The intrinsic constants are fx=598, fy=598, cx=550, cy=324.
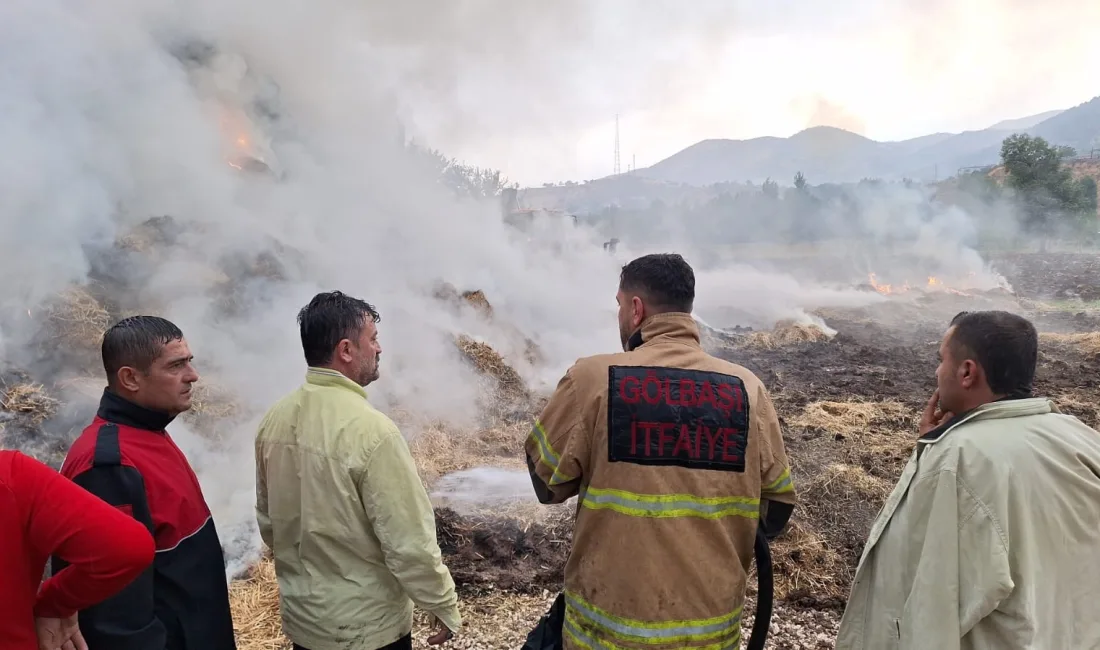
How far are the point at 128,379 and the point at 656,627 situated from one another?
1.88 meters

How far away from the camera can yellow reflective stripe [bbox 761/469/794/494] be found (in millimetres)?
1902

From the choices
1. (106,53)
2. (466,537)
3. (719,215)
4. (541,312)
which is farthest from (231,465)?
(719,215)

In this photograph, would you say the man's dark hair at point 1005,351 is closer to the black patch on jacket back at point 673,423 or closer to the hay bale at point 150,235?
the black patch on jacket back at point 673,423

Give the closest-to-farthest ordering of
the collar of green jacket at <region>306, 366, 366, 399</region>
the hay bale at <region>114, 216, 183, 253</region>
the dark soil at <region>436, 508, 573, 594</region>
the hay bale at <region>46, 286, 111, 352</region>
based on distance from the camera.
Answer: the collar of green jacket at <region>306, 366, 366, 399</region>, the dark soil at <region>436, 508, 573, 594</region>, the hay bale at <region>46, 286, 111, 352</region>, the hay bale at <region>114, 216, 183, 253</region>

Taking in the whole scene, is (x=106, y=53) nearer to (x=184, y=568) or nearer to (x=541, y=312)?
(x=541, y=312)

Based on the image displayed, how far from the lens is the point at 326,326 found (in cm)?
220

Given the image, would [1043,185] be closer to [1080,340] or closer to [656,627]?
[1080,340]

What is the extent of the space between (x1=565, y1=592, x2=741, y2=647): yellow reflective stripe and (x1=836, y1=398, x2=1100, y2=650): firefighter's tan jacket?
1.65ft

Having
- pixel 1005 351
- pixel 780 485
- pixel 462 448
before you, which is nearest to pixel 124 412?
pixel 780 485

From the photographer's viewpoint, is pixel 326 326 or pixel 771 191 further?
pixel 771 191

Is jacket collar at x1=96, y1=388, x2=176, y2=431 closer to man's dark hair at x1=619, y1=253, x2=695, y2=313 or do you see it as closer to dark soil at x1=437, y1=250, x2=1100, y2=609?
man's dark hair at x1=619, y1=253, x2=695, y2=313

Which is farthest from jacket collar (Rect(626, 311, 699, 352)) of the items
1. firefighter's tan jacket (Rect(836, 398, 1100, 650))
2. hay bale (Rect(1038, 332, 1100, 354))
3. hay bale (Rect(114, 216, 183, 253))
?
hay bale (Rect(1038, 332, 1100, 354))

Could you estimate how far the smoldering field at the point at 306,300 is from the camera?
529 cm

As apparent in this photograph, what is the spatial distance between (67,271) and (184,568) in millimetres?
9159
